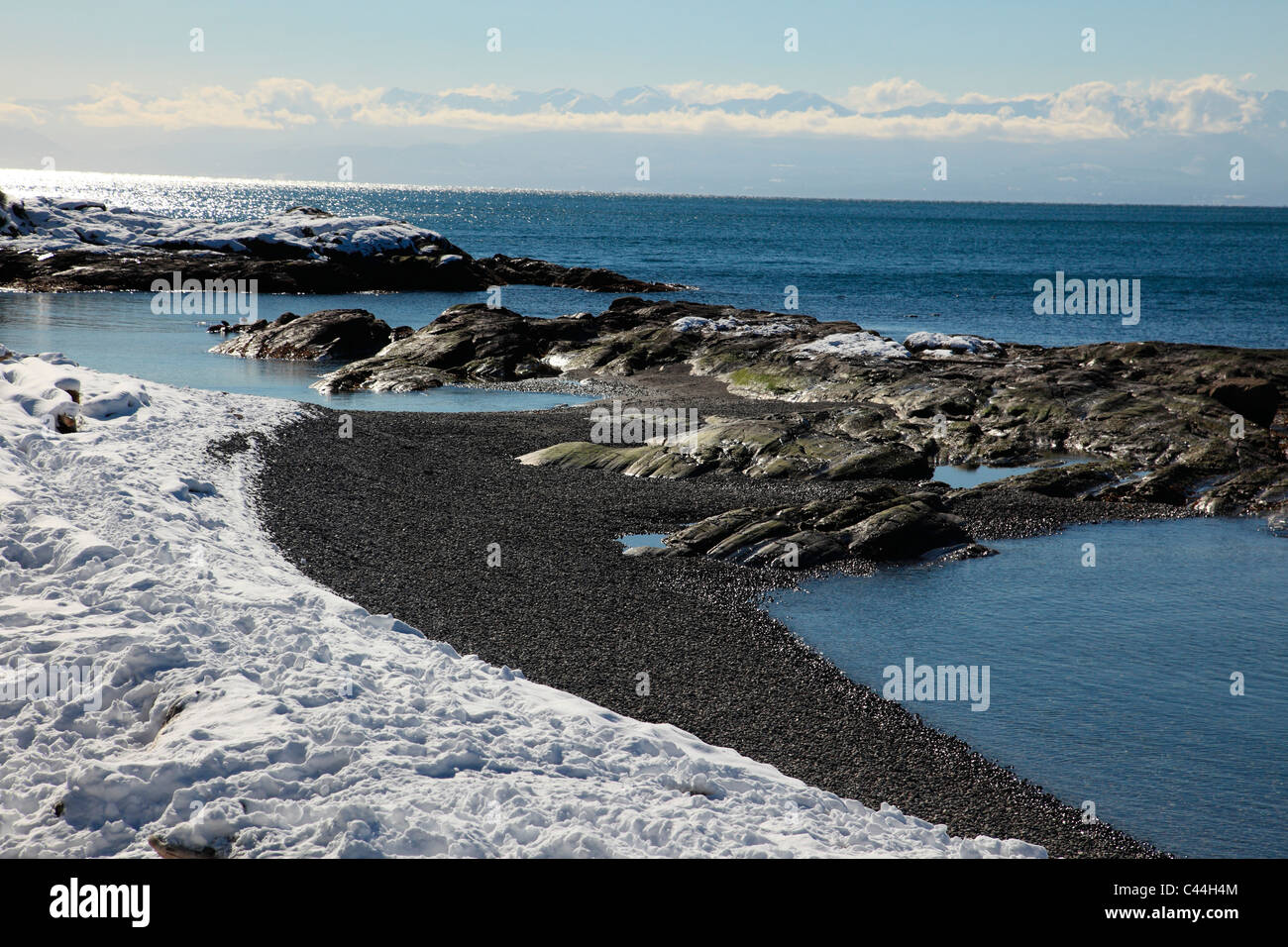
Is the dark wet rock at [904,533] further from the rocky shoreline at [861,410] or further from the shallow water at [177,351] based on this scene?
the shallow water at [177,351]

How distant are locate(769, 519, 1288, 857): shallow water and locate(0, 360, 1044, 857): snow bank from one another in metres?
3.63

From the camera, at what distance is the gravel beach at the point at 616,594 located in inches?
470

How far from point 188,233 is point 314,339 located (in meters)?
52.3

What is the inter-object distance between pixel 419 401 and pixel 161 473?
22.0 meters

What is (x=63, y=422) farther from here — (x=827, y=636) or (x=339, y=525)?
(x=827, y=636)

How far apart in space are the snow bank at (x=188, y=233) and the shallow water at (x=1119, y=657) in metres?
81.3

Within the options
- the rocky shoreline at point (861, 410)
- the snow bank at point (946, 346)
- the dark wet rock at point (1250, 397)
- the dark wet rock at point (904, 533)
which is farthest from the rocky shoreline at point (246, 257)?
the dark wet rock at point (904, 533)

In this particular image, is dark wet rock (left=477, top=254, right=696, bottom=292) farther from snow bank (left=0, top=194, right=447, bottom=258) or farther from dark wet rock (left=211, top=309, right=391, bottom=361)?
dark wet rock (left=211, top=309, right=391, bottom=361)

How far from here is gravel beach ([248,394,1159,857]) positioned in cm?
1193

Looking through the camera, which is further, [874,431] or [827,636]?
[874,431]

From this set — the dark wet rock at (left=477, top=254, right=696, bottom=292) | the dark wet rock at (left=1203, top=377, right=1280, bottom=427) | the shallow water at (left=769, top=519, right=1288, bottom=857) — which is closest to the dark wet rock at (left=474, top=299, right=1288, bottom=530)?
the dark wet rock at (left=1203, top=377, right=1280, bottom=427)

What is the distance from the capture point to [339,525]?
2044cm
